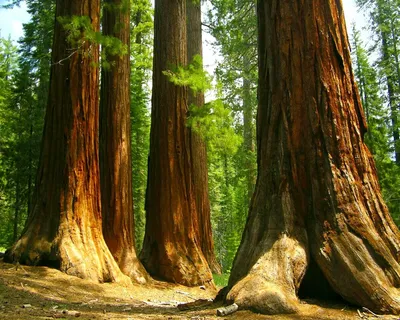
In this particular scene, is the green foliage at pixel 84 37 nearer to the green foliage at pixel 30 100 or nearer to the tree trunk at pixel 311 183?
the tree trunk at pixel 311 183

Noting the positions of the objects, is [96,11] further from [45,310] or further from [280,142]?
[45,310]

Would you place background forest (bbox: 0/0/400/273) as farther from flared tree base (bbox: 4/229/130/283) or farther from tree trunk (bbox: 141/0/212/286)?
flared tree base (bbox: 4/229/130/283)

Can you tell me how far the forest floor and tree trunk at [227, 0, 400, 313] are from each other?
0.72ft

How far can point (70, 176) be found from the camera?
774 cm

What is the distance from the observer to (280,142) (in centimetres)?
509

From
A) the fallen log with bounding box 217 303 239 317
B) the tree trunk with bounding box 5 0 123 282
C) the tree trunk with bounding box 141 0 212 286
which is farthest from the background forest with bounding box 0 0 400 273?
the fallen log with bounding box 217 303 239 317

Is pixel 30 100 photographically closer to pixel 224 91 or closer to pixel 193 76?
pixel 224 91

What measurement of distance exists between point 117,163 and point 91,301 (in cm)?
434

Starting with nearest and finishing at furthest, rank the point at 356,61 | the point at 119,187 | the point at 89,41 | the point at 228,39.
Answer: the point at 89,41
the point at 119,187
the point at 228,39
the point at 356,61

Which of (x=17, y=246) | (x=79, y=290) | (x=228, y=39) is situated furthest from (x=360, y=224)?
(x=228, y=39)

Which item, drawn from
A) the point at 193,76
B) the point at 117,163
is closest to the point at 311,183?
the point at 193,76

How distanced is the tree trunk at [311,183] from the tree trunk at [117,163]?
16.6 ft

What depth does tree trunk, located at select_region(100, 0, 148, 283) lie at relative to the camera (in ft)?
31.9

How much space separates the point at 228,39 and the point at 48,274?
1246 cm
